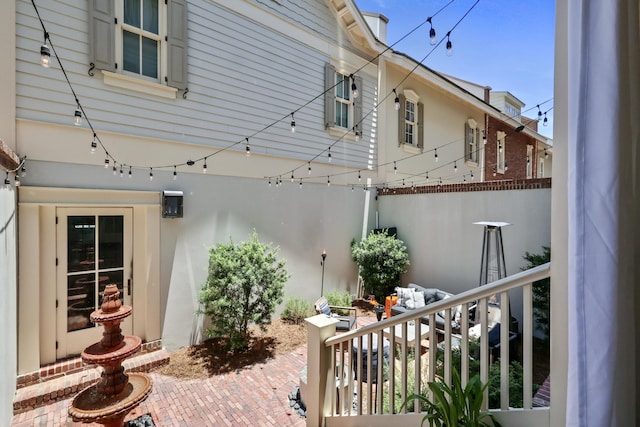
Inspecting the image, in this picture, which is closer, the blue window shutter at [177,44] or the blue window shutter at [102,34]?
the blue window shutter at [102,34]

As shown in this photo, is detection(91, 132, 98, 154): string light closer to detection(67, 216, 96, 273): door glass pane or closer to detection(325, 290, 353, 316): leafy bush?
detection(67, 216, 96, 273): door glass pane

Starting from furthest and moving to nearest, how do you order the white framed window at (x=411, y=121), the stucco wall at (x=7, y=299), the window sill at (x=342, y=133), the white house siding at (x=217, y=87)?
the white framed window at (x=411, y=121) → the window sill at (x=342, y=133) → the white house siding at (x=217, y=87) → the stucco wall at (x=7, y=299)

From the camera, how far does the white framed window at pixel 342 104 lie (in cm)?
710

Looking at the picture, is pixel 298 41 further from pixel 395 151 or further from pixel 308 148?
pixel 395 151

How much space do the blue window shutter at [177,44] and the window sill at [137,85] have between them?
0.13 metres

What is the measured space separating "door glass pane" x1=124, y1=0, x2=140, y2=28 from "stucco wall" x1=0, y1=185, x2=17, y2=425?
114 inches

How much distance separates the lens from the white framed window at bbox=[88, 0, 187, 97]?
4.29 meters

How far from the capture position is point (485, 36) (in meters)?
3.63

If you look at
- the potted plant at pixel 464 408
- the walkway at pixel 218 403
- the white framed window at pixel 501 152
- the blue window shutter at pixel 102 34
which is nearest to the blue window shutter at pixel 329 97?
the blue window shutter at pixel 102 34

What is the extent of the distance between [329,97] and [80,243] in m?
5.40

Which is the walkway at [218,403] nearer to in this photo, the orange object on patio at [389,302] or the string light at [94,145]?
the orange object on patio at [389,302]

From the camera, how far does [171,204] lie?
4.89 metres

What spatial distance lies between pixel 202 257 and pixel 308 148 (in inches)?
123

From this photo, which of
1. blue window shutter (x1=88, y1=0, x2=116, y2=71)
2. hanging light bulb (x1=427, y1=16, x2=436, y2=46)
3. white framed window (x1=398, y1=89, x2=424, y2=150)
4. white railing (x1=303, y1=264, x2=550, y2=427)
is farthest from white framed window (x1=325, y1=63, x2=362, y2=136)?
white railing (x1=303, y1=264, x2=550, y2=427)
